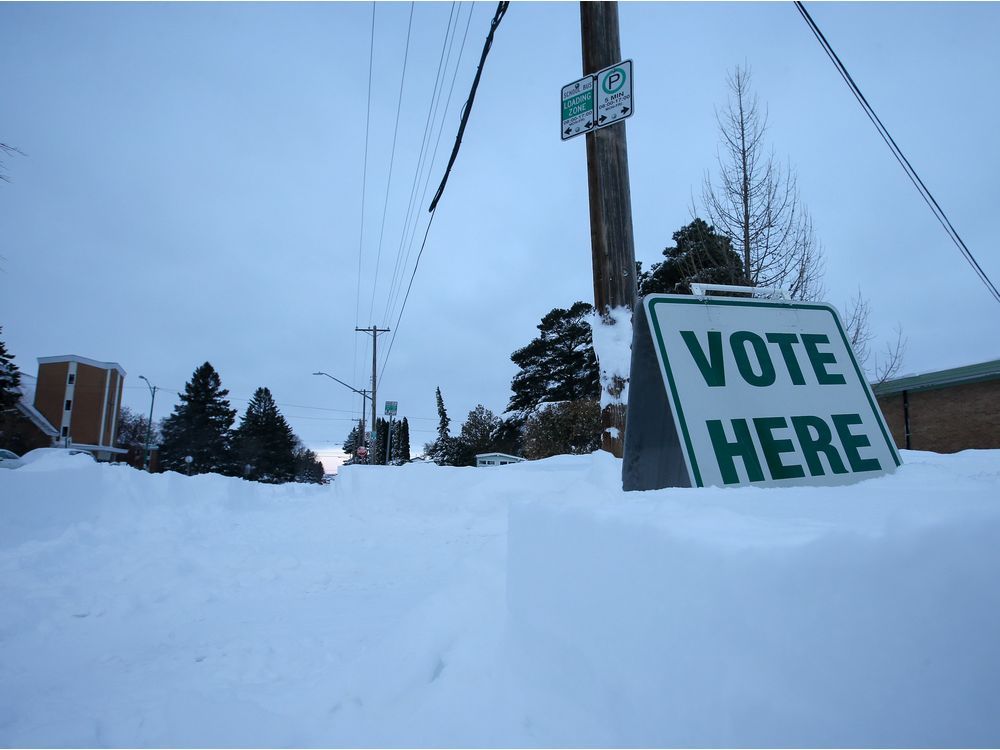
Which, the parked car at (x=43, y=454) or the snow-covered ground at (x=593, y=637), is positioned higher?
the parked car at (x=43, y=454)

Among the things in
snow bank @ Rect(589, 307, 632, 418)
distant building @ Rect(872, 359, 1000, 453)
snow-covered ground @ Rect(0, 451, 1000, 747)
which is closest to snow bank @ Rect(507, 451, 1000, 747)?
snow-covered ground @ Rect(0, 451, 1000, 747)

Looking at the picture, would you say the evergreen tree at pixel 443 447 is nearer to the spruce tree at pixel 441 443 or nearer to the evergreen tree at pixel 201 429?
the spruce tree at pixel 441 443

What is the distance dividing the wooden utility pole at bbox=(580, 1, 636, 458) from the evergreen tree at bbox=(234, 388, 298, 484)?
59253 millimetres

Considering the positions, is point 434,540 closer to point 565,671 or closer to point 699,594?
point 565,671

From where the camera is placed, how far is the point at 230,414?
186 ft

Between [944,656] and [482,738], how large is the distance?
126cm

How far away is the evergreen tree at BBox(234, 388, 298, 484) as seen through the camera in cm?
5934

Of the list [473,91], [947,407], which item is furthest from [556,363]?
[473,91]

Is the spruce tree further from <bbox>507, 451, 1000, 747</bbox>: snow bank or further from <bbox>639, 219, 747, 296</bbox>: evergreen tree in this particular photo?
<bbox>507, 451, 1000, 747</bbox>: snow bank

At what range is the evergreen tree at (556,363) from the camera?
109ft

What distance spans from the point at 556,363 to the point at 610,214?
3013cm

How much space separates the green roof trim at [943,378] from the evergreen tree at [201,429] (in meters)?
53.9

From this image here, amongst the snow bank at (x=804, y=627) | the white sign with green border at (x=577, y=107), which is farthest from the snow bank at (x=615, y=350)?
the snow bank at (x=804, y=627)

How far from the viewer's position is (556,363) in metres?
34.3
